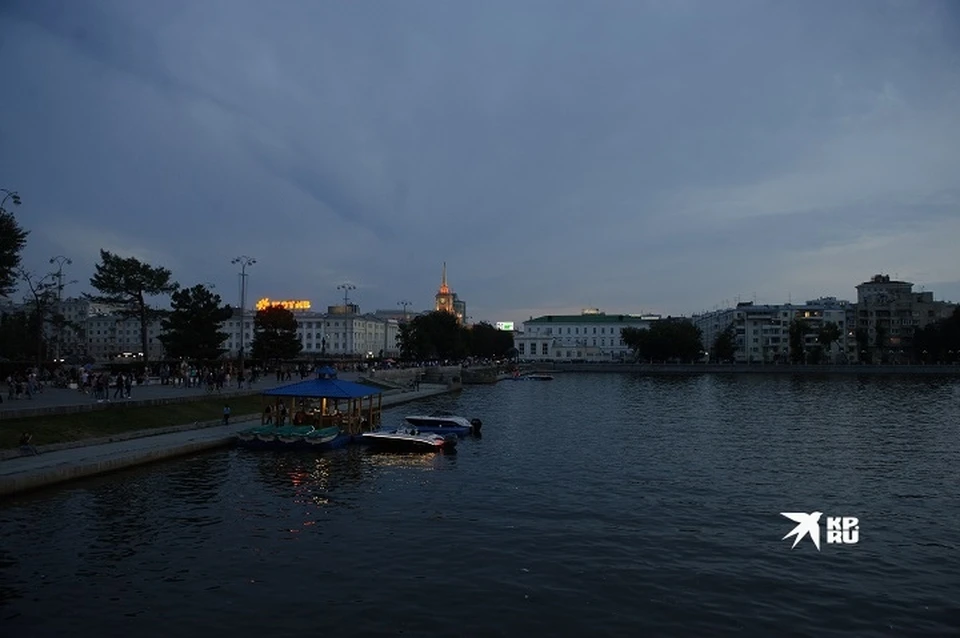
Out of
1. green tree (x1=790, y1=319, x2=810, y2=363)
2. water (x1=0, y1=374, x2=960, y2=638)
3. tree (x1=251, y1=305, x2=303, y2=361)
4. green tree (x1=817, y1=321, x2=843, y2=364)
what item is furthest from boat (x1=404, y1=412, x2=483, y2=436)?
green tree (x1=817, y1=321, x2=843, y2=364)

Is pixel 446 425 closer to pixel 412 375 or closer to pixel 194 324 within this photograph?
A: pixel 194 324

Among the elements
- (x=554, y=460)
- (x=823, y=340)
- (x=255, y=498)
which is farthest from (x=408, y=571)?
(x=823, y=340)

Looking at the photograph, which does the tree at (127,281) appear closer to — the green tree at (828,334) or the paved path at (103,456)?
the paved path at (103,456)

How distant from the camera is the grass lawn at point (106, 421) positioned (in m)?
32.8

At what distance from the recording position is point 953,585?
61.9ft

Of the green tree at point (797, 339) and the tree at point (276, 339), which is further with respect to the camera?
the green tree at point (797, 339)

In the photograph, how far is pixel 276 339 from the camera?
103m

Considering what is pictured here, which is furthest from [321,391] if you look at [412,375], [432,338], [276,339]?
[432,338]

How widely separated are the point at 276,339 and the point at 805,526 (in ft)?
288

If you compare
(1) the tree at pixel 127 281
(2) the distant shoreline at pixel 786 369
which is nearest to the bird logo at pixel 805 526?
(1) the tree at pixel 127 281

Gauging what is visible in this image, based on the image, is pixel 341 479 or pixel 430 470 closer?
pixel 341 479

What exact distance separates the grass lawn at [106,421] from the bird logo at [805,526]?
103 feet

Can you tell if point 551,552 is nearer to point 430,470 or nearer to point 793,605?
point 793,605

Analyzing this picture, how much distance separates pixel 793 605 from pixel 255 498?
2018cm
